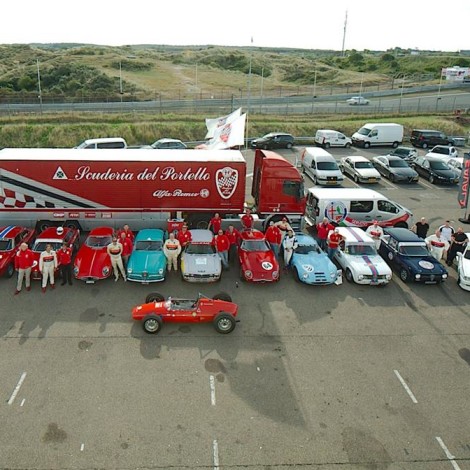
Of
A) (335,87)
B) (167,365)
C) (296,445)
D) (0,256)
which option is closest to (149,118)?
(0,256)

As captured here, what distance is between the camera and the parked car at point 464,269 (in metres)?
14.3

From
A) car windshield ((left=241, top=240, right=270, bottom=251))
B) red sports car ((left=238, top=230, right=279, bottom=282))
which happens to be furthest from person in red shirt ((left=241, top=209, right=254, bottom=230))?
car windshield ((left=241, top=240, right=270, bottom=251))

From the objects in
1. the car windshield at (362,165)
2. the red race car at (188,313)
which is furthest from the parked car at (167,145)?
the red race car at (188,313)

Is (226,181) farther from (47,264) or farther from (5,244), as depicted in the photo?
(5,244)

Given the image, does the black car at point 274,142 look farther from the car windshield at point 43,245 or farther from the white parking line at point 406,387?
the white parking line at point 406,387

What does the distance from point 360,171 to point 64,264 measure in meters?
19.0

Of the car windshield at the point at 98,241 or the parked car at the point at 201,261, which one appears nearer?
the parked car at the point at 201,261

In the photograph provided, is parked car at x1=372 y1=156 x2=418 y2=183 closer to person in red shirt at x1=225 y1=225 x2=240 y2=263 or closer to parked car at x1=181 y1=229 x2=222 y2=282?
person in red shirt at x1=225 y1=225 x2=240 y2=263

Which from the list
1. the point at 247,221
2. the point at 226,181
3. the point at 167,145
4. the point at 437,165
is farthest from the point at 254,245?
the point at 437,165

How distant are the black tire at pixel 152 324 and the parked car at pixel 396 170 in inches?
811

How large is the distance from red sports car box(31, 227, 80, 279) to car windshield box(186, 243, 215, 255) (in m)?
4.16

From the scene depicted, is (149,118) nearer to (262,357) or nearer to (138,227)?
(138,227)

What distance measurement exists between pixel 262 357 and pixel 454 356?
189 inches

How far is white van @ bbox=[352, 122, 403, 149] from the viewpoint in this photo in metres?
36.0
